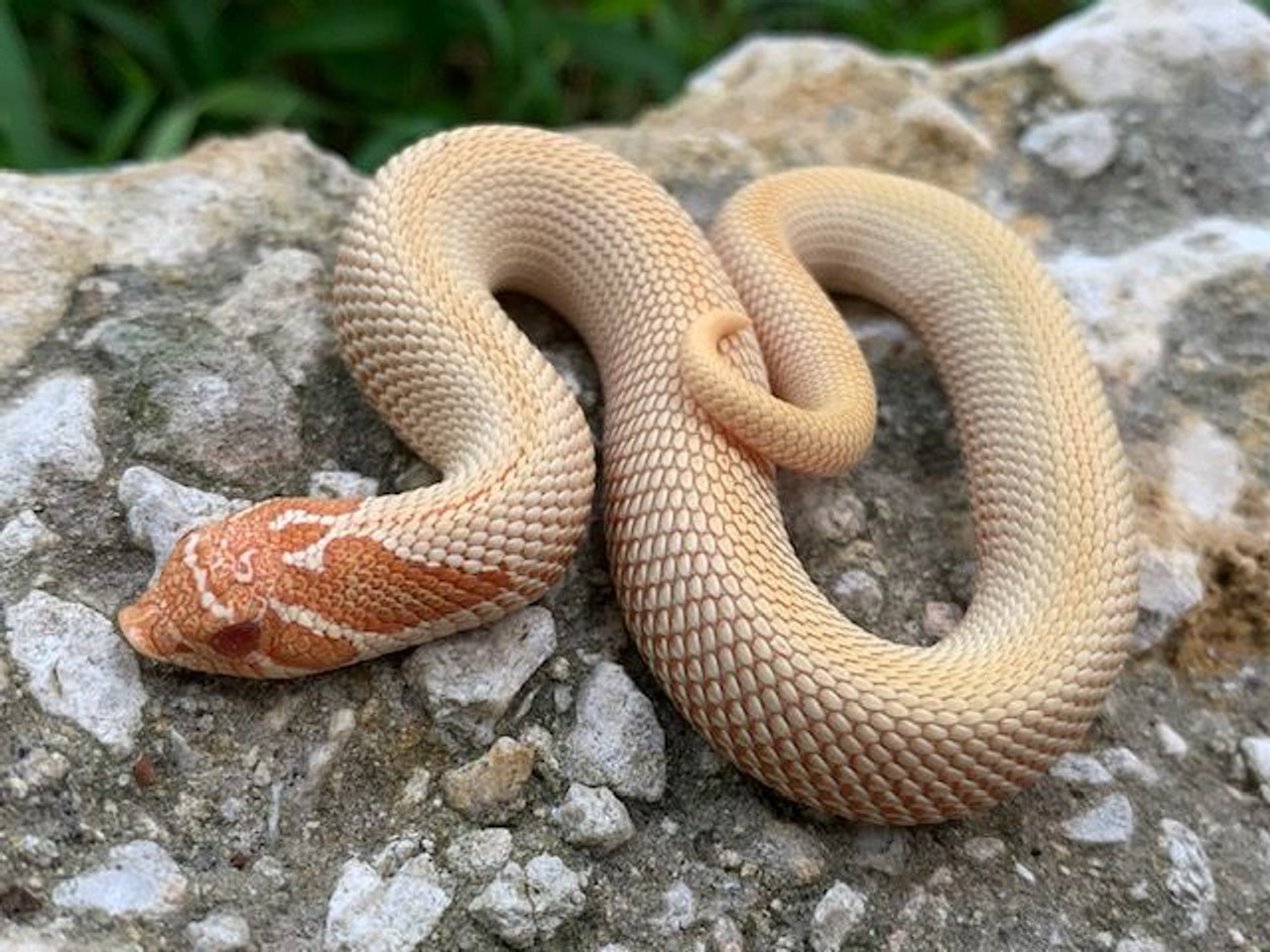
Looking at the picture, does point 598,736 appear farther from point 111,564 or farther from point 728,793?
point 111,564

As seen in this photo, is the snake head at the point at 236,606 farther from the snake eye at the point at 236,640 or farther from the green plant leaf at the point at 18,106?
the green plant leaf at the point at 18,106

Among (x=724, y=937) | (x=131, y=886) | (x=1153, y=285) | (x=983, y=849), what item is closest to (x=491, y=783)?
(x=724, y=937)

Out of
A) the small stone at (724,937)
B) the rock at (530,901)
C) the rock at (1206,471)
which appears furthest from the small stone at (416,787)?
the rock at (1206,471)

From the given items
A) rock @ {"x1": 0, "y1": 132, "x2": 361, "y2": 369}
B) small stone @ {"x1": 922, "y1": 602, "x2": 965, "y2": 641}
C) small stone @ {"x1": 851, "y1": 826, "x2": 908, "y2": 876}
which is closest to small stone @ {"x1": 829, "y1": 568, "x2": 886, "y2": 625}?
small stone @ {"x1": 922, "y1": 602, "x2": 965, "y2": 641}

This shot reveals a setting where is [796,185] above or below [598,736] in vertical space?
above

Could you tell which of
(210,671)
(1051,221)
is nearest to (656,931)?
(210,671)

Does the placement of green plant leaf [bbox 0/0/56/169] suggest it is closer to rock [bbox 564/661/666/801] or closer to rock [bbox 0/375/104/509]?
rock [bbox 0/375/104/509]
